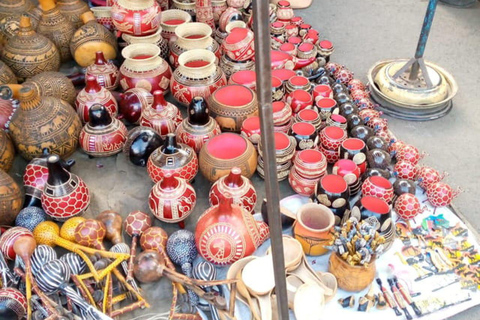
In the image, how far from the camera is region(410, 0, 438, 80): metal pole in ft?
8.84

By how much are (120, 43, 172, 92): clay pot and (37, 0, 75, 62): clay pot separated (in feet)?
1.84

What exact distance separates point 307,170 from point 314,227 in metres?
0.30

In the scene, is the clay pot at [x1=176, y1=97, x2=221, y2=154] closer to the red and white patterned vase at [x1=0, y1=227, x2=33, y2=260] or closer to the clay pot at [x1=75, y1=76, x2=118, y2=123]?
the clay pot at [x1=75, y1=76, x2=118, y2=123]

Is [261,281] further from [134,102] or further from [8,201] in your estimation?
[134,102]

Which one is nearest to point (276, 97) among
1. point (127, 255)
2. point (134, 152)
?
point (134, 152)

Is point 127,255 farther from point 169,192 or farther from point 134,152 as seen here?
point 134,152

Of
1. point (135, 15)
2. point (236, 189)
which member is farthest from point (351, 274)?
point (135, 15)

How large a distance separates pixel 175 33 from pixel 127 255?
1.56 m

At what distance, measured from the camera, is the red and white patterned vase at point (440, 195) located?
2.11m

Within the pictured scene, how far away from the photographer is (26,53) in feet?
8.47

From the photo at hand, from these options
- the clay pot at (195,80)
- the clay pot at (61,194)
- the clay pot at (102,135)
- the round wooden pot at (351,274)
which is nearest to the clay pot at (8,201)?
the clay pot at (61,194)

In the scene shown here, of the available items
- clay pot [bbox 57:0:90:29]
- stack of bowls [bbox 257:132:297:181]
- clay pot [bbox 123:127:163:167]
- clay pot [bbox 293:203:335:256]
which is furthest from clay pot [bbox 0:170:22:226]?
clay pot [bbox 57:0:90:29]

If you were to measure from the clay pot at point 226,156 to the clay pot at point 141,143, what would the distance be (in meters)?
0.25

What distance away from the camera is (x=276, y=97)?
2516mm
